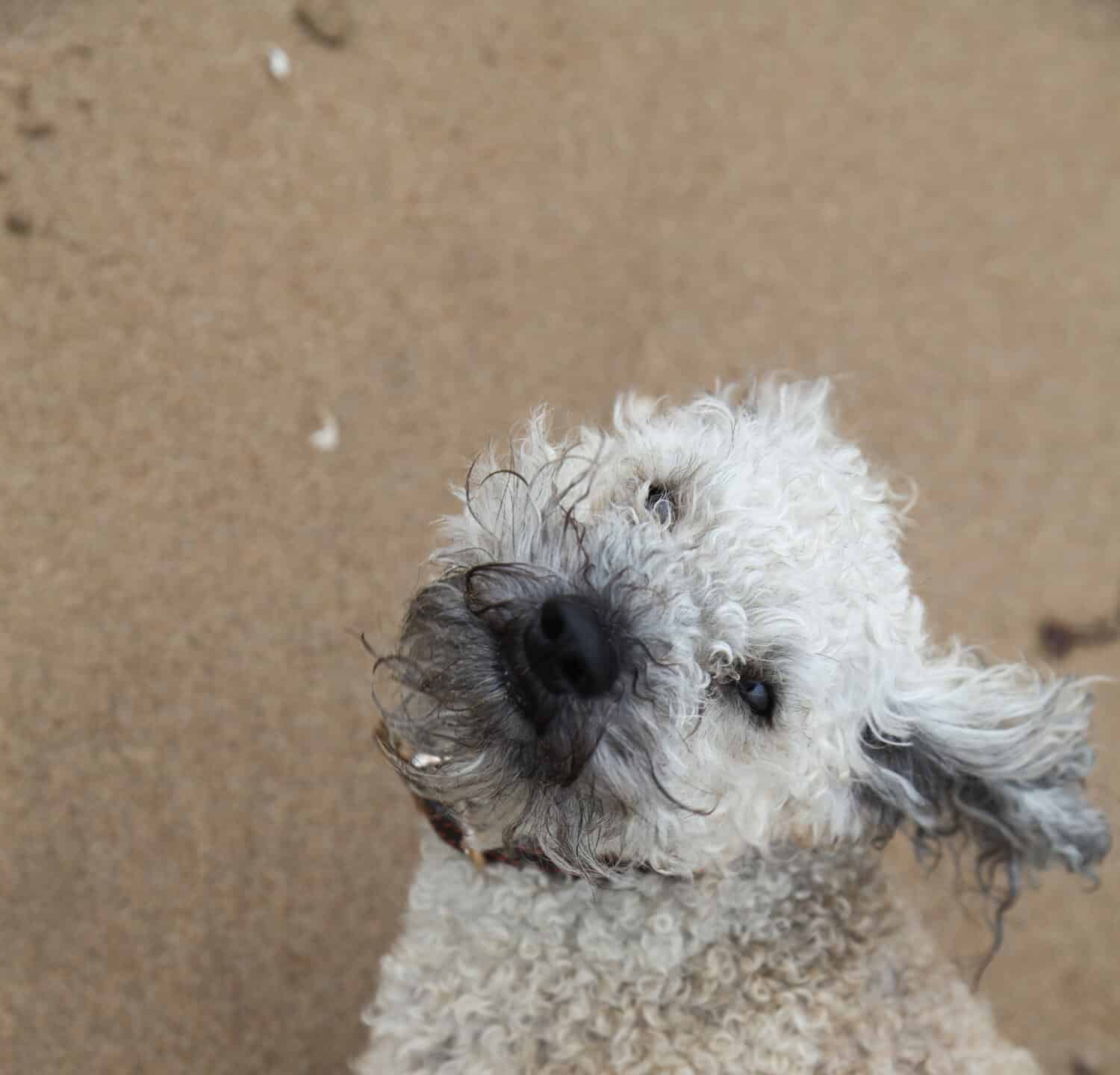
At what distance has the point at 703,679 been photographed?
1633mm

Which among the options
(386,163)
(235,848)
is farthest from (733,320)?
(235,848)

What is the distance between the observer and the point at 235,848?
2.49 m

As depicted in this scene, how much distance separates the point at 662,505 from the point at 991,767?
2.49 feet

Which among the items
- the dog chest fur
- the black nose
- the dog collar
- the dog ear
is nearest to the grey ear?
the dog ear

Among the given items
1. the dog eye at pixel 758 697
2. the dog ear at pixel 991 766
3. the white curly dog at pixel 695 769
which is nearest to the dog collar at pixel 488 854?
the white curly dog at pixel 695 769

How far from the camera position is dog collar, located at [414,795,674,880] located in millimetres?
1789

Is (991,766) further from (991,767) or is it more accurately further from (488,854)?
(488,854)

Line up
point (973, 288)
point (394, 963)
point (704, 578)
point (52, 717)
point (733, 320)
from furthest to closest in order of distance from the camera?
point (973, 288)
point (733, 320)
point (52, 717)
point (394, 963)
point (704, 578)

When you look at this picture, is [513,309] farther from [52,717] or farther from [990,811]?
[990,811]

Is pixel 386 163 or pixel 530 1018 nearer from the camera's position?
pixel 530 1018

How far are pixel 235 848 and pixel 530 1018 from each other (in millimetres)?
995

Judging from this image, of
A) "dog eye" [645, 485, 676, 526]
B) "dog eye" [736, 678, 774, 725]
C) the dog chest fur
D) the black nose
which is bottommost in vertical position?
the dog chest fur

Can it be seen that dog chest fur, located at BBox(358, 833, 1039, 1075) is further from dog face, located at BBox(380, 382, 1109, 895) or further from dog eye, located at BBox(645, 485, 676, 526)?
dog eye, located at BBox(645, 485, 676, 526)

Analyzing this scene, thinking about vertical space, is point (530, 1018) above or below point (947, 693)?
below
